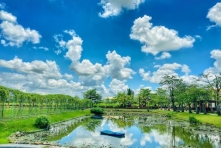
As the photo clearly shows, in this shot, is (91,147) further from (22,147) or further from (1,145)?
(1,145)

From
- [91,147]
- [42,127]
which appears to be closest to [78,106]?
[42,127]

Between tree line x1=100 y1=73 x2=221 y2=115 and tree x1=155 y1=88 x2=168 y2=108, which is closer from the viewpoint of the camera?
tree line x1=100 y1=73 x2=221 y2=115

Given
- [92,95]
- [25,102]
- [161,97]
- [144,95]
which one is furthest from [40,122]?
[92,95]

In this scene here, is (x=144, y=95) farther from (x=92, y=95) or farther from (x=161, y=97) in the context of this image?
(x=92, y=95)

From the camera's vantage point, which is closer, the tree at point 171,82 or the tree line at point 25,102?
the tree line at point 25,102

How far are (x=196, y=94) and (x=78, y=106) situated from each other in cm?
3476

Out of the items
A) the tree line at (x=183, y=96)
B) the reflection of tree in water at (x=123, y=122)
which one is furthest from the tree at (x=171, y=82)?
the reflection of tree in water at (x=123, y=122)

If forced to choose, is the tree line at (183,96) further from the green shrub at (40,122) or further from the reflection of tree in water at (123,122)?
the green shrub at (40,122)

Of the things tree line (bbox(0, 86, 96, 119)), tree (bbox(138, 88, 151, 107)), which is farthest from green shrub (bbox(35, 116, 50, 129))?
tree (bbox(138, 88, 151, 107))

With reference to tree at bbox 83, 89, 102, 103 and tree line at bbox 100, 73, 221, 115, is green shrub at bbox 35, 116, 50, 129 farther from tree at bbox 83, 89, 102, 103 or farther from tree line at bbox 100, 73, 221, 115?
tree at bbox 83, 89, 102, 103

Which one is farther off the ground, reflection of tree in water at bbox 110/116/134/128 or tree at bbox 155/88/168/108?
tree at bbox 155/88/168/108

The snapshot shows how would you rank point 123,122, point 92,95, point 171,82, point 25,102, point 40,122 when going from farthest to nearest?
point 92,95
point 171,82
point 123,122
point 25,102
point 40,122

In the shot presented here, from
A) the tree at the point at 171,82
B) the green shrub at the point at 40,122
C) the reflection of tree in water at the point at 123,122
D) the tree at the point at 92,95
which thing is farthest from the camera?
the tree at the point at 92,95

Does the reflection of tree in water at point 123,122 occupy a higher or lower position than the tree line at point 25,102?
lower
